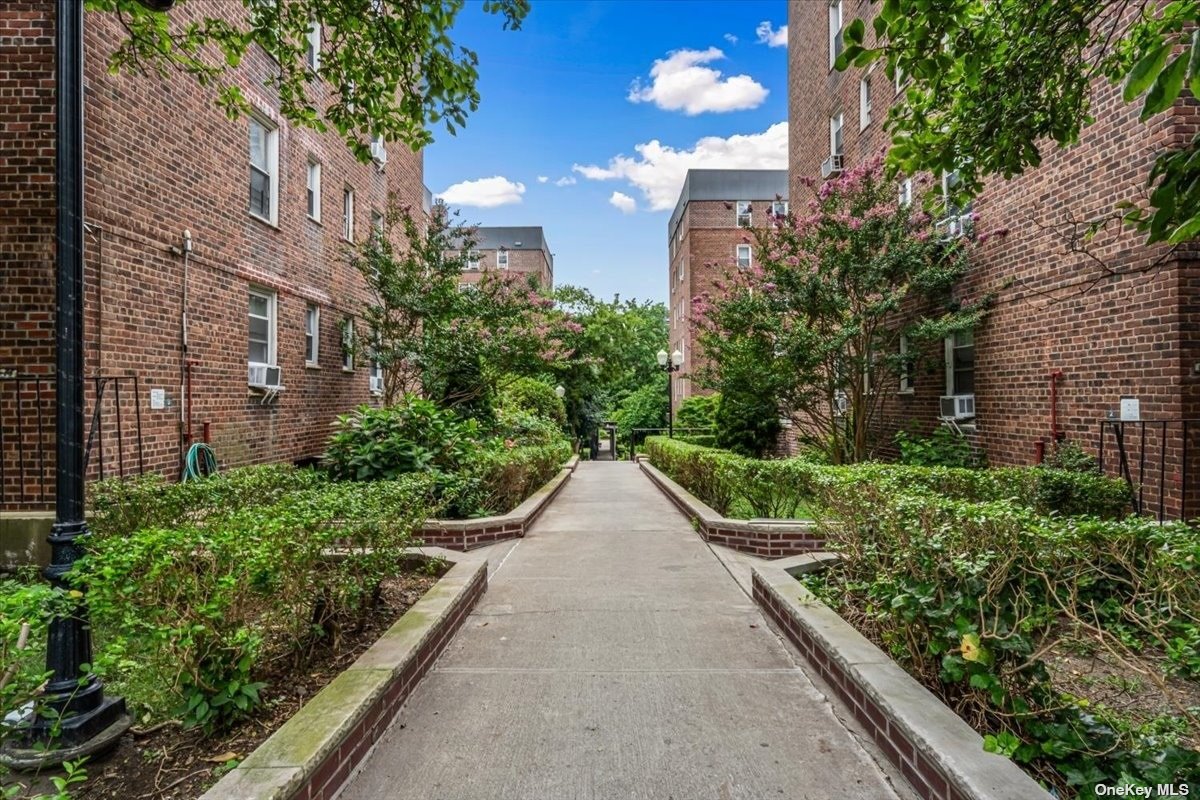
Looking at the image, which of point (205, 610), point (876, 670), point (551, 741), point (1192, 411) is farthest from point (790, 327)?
point (205, 610)

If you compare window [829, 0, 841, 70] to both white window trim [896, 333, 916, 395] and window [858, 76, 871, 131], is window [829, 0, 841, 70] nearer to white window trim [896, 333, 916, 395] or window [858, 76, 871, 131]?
window [858, 76, 871, 131]

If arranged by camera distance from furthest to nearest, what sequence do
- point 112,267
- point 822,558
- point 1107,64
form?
point 112,267 → point 822,558 → point 1107,64

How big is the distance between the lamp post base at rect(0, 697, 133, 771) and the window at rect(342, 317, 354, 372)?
10206 millimetres

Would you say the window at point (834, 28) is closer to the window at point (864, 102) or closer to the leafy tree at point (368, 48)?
the window at point (864, 102)

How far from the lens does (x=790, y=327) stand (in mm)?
9070

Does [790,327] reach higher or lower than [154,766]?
higher

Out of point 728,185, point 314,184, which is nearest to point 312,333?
point 314,184

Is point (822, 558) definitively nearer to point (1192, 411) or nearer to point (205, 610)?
point (1192, 411)

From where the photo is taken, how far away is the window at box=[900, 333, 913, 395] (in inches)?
359

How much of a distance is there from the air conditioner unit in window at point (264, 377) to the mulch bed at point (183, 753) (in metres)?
7.07

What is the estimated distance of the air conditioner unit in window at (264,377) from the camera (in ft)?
30.3

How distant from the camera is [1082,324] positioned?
6602 millimetres

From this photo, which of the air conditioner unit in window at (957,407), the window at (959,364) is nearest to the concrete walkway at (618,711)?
the air conditioner unit in window at (957,407)

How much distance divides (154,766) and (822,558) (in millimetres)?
4624
